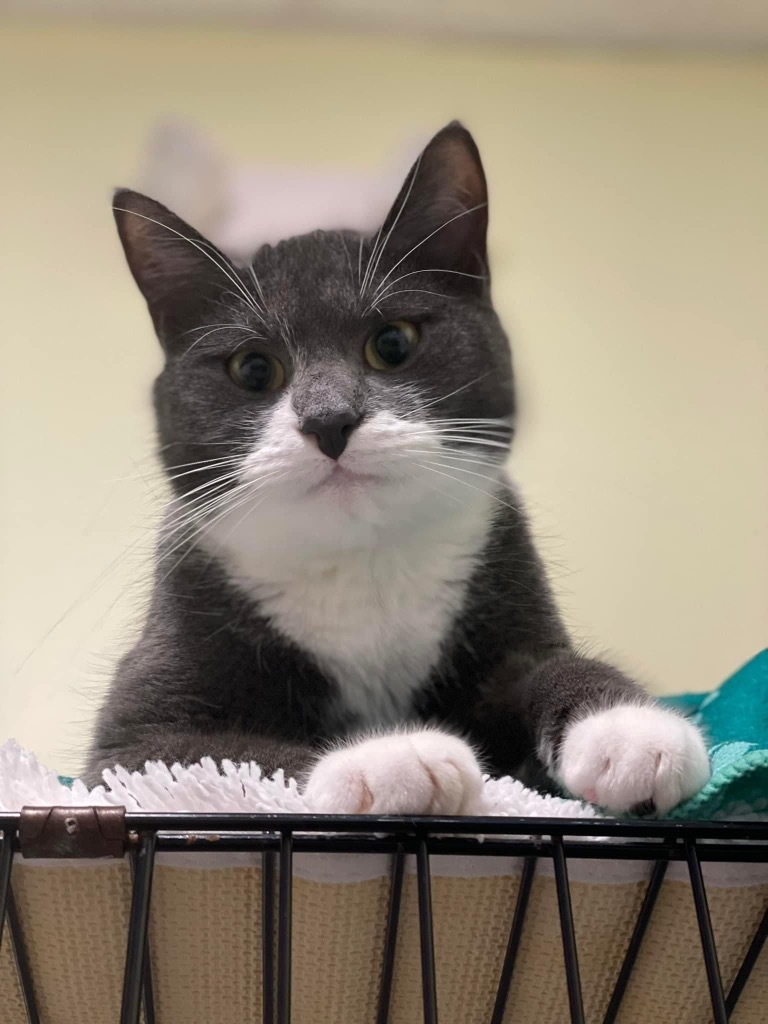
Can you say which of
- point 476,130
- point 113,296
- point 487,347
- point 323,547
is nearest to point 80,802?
point 323,547

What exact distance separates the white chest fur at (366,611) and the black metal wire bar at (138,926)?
0.39 meters

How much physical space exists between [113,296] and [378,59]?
594mm

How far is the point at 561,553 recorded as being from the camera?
1234 millimetres

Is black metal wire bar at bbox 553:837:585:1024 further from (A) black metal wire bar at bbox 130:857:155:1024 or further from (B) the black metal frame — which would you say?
(A) black metal wire bar at bbox 130:857:155:1024

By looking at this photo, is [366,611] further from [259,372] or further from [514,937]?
[514,937]

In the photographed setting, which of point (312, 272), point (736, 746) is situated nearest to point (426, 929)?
point (736, 746)

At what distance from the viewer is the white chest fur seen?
871 millimetres

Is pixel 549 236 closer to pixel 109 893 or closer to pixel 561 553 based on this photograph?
pixel 561 553

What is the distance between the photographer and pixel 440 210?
3.03ft

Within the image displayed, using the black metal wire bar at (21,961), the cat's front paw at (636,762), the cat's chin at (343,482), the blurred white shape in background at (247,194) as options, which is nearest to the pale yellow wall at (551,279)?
the blurred white shape in background at (247,194)

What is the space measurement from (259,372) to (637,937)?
0.58 metres

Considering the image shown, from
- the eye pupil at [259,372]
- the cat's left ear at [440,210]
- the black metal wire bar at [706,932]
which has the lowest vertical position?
the black metal wire bar at [706,932]

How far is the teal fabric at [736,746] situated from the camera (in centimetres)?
55

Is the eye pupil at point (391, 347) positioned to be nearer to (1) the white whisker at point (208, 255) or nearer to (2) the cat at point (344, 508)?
(2) the cat at point (344, 508)
